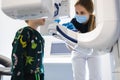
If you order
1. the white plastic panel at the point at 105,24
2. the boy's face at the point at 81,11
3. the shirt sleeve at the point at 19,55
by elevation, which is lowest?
the shirt sleeve at the point at 19,55

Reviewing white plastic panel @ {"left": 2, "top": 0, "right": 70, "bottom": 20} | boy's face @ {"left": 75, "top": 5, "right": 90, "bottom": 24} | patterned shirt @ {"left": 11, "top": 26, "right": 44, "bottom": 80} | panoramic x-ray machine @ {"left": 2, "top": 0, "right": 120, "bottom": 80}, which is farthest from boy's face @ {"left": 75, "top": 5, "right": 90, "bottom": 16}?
patterned shirt @ {"left": 11, "top": 26, "right": 44, "bottom": 80}

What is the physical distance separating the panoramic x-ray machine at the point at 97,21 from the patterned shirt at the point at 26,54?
52 centimetres

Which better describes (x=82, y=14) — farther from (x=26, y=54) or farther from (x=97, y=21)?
(x=26, y=54)

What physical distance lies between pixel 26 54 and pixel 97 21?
0.67m

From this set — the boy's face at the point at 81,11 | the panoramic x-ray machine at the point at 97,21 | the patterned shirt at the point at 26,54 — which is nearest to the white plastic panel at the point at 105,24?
the panoramic x-ray machine at the point at 97,21

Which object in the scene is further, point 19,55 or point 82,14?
point 19,55

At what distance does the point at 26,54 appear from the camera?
55.3 inches

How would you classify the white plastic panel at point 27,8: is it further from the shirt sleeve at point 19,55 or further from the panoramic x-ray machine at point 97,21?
the shirt sleeve at point 19,55

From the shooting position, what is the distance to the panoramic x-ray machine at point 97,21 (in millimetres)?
735

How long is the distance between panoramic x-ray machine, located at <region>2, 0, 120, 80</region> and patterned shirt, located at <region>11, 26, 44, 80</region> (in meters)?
0.52

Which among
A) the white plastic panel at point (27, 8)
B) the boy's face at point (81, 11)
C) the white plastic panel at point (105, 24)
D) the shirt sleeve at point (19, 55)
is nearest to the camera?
the white plastic panel at point (27, 8)

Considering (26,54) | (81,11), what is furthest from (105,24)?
(26,54)

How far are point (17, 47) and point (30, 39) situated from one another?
0.10 m

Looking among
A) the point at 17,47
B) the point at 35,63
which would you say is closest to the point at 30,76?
the point at 35,63
